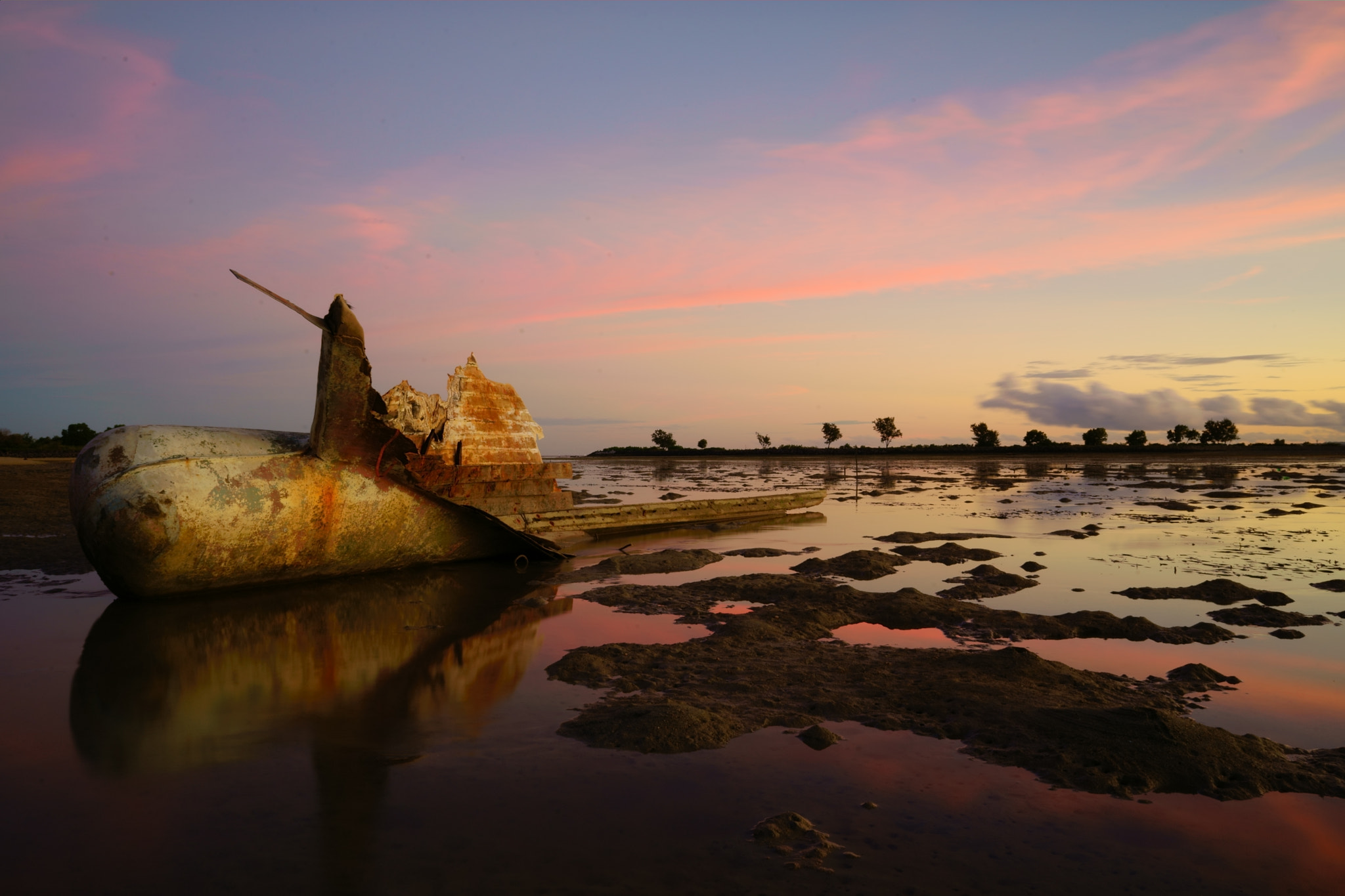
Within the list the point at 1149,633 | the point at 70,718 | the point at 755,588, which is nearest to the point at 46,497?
the point at 70,718

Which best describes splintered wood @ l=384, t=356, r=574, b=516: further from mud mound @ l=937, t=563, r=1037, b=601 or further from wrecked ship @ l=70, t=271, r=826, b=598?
mud mound @ l=937, t=563, r=1037, b=601

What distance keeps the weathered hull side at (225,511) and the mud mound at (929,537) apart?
29.4 feet

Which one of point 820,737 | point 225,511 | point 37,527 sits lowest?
point 820,737

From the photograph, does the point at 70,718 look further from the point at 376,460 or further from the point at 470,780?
the point at 376,460

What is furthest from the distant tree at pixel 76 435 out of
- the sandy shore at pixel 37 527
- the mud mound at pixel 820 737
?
the mud mound at pixel 820 737

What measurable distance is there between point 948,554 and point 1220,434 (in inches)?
3328

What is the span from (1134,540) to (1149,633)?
26.5ft

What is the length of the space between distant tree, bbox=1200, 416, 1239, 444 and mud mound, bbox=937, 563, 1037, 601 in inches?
3336

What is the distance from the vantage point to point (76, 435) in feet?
193

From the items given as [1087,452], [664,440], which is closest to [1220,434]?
[1087,452]

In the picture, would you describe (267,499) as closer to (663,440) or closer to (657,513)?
(657,513)

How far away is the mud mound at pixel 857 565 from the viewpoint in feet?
37.1

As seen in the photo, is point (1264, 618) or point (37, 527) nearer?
point (1264, 618)

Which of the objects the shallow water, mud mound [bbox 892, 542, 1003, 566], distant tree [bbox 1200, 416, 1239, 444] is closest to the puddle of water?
the shallow water
